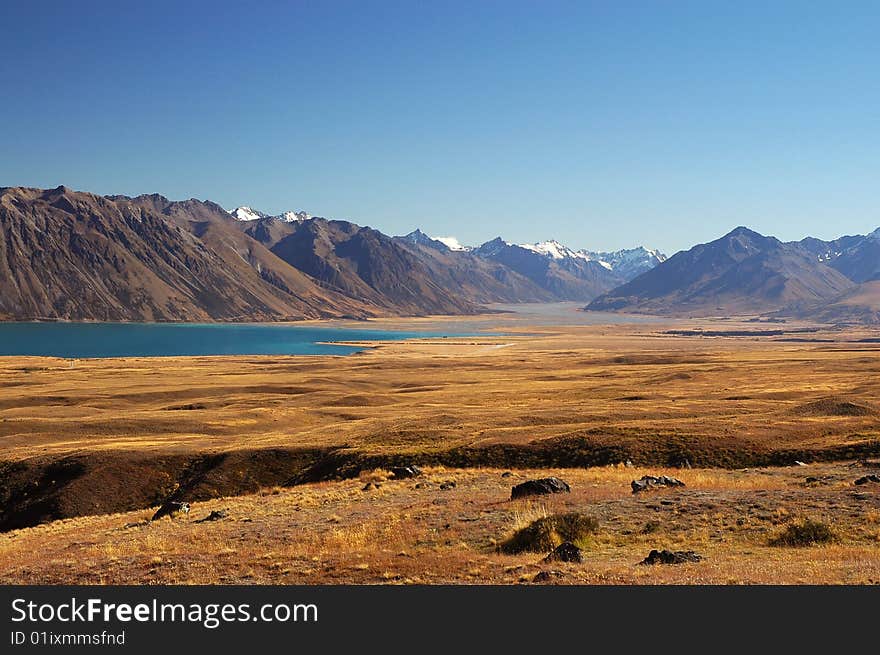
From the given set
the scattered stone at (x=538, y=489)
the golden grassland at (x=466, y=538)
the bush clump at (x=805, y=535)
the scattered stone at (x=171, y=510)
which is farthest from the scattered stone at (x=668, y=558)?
the scattered stone at (x=171, y=510)

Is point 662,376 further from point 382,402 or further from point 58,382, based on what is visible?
point 58,382

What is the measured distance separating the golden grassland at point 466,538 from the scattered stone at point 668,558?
0.46 m

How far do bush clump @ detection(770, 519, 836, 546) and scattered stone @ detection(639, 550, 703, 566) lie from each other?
13.7 feet

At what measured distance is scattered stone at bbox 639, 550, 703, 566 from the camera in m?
19.7

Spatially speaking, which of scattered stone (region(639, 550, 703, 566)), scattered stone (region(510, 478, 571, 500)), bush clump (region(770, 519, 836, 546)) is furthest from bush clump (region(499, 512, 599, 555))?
scattered stone (region(510, 478, 571, 500))

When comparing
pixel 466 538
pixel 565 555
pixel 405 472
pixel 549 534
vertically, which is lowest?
pixel 405 472

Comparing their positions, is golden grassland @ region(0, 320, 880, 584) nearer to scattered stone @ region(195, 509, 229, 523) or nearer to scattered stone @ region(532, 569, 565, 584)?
scattered stone @ region(532, 569, 565, 584)

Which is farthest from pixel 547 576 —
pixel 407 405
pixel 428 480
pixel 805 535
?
pixel 407 405

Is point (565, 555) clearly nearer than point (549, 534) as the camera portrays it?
Yes

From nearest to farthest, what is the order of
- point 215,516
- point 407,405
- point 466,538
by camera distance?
point 466,538
point 215,516
point 407,405

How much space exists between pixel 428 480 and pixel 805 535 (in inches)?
914

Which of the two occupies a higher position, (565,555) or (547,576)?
(547,576)

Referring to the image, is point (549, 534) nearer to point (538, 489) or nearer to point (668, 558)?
point (668, 558)

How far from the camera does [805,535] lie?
22547 mm
